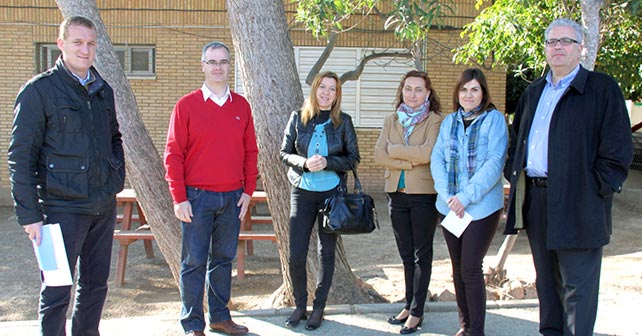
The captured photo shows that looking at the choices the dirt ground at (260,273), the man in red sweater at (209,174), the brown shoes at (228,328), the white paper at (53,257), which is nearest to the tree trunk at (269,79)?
the man in red sweater at (209,174)

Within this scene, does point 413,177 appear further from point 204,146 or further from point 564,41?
point 204,146

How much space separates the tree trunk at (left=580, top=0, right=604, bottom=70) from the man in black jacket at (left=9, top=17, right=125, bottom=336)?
4093 millimetres

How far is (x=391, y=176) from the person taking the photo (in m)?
3.99

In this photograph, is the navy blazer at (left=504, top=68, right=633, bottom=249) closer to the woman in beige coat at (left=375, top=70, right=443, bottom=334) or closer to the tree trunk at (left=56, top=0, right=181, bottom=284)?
the woman in beige coat at (left=375, top=70, right=443, bottom=334)

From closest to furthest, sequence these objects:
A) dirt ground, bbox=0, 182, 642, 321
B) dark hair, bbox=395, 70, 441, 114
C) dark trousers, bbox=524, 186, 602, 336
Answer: dark trousers, bbox=524, 186, 602, 336
dark hair, bbox=395, 70, 441, 114
dirt ground, bbox=0, 182, 642, 321

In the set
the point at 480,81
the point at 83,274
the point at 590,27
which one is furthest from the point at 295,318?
the point at 590,27

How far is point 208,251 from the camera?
392cm

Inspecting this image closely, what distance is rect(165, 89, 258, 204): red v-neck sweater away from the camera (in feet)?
12.2

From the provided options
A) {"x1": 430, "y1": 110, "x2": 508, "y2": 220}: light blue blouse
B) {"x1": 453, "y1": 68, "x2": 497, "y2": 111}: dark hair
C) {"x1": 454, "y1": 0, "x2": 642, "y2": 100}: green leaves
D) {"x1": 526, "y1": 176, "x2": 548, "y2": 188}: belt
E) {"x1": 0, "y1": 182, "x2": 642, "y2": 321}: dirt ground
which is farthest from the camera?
{"x1": 454, "y1": 0, "x2": 642, "y2": 100}: green leaves

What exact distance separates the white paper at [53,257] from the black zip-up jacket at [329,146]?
5.16 feet

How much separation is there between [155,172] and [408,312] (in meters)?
2.45

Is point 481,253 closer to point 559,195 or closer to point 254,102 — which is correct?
A: point 559,195

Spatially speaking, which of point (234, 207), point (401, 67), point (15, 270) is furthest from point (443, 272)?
point (401, 67)

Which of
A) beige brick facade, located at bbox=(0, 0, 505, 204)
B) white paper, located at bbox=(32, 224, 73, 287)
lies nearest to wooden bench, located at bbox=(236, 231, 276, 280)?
white paper, located at bbox=(32, 224, 73, 287)
